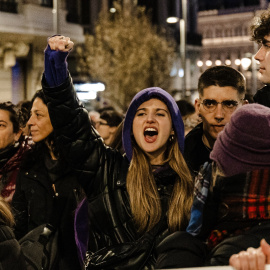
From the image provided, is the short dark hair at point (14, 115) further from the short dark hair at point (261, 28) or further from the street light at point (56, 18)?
the street light at point (56, 18)

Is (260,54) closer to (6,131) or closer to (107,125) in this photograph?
(6,131)

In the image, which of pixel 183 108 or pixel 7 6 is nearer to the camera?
pixel 183 108

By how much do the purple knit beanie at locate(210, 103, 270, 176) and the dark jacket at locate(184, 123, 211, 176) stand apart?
145 centimetres

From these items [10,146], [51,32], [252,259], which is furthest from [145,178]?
[51,32]

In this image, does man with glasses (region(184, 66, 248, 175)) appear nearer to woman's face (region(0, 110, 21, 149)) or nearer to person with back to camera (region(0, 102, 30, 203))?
person with back to camera (region(0, 102, 30, 203))

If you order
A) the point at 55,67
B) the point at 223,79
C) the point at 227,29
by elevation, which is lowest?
the point at 223,79

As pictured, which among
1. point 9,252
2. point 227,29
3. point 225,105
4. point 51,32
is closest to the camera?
point 9,252

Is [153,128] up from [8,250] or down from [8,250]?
up

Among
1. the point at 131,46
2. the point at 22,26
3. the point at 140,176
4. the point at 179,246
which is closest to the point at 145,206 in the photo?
the point at 140,176

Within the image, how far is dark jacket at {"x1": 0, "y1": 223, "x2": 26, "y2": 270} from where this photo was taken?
2787 mm

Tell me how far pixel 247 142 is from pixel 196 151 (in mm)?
1653

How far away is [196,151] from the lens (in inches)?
161

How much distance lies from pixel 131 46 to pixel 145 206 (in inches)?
1218

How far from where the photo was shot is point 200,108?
4.15 m
